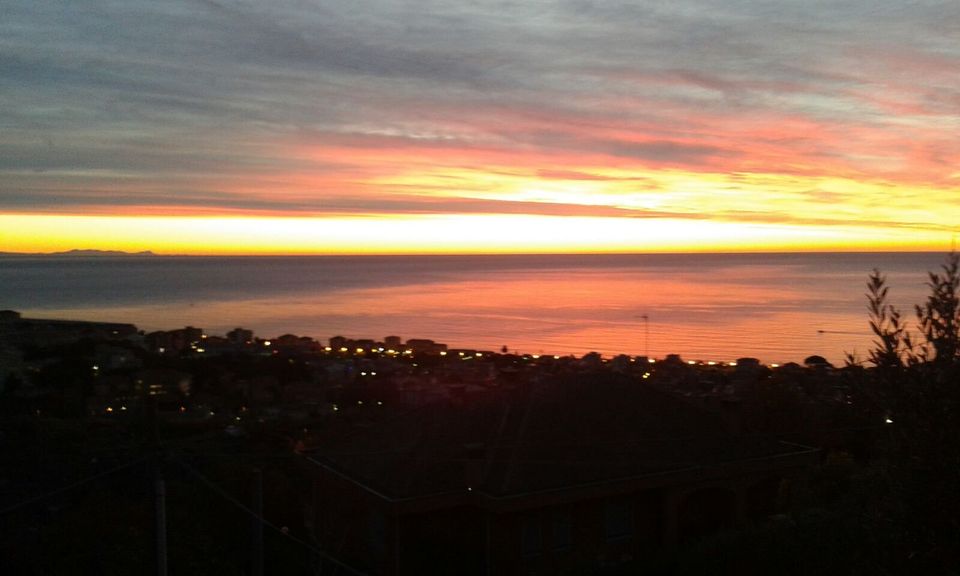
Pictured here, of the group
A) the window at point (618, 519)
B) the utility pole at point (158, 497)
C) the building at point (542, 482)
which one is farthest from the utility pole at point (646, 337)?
the utility pole at point (158, 497)

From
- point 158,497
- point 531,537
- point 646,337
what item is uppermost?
point 158,497

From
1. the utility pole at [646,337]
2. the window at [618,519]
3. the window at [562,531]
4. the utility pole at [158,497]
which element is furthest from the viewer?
the utility pole at [646,337]

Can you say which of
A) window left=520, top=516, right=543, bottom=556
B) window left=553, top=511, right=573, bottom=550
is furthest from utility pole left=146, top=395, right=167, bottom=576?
window left=553, top=511, right=573, bottom=550

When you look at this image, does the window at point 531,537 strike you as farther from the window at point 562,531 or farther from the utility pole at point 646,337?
the utility pole at point 646,337

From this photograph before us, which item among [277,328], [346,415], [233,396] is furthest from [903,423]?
[277,328]

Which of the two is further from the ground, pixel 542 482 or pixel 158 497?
pixel 158 497

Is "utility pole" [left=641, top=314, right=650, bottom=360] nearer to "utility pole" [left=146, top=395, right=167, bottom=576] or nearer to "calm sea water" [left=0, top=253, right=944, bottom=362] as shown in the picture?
"calm sea water" [left=0, top=253, right=944, bottom=362]

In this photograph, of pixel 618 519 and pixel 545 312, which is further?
pixel 545 312

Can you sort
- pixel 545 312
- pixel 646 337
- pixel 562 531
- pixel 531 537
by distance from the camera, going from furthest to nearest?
pixel 545 312 → pixel 646 337 → pixel 562 531 → pixel 531 537

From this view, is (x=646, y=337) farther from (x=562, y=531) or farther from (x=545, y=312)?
(x=562, y=531)

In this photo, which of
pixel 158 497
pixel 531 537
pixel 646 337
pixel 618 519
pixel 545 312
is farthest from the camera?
pixel 545 312

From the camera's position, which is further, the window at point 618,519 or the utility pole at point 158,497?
the window at point 618,519

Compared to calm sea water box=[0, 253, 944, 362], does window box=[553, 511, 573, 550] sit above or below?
below

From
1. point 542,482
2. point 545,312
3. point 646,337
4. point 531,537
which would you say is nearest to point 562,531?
point 531,537
